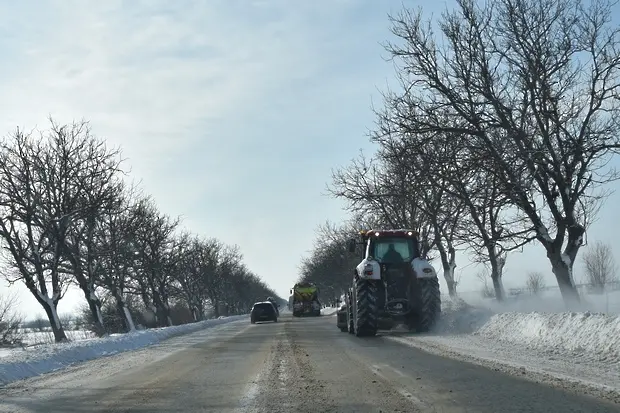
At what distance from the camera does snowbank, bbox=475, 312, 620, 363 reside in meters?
12.8

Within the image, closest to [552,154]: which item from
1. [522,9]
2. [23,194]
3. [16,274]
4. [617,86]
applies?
[617,86]

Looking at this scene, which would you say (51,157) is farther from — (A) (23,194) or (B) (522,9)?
(B) (522,9)

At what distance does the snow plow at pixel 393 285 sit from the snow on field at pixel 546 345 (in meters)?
1.04

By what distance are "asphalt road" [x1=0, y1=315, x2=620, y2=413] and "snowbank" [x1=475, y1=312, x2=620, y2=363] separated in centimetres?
257

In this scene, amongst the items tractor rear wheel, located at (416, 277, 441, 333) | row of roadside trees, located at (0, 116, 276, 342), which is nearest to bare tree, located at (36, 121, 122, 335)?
row of roadside trees, located at (0, 116, 276, 342)

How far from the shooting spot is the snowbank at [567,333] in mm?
12773

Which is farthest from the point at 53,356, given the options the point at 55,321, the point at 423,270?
the point at 55,321

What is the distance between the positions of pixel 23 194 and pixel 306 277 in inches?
4164

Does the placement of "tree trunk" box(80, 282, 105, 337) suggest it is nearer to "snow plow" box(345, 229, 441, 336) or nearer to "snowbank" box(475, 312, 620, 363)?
"snow plow" box(345, 229, 441, 336)

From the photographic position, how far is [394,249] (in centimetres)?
2316

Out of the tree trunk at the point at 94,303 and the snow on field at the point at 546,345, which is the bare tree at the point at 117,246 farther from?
the snow on field at the point at 546,345

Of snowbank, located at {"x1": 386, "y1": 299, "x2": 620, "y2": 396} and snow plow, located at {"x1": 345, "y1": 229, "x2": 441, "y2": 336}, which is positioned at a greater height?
snow plow, located at {"x1": 345, "y1": 229, "x2": 441, "y2": 336}

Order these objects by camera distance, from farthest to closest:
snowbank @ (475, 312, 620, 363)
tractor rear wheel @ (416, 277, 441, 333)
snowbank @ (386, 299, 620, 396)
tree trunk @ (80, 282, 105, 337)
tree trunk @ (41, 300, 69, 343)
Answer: tree trunk @ (80, 282, 105, 337) < tree trunk @ (41, 300, 69, 343) < tractor rear wheel @ (416, 277, 441, 333) < snowbank @ (475, 312, 620, 363) < snowbank @ (386, 299, 620, 396)

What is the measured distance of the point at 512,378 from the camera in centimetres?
1026
